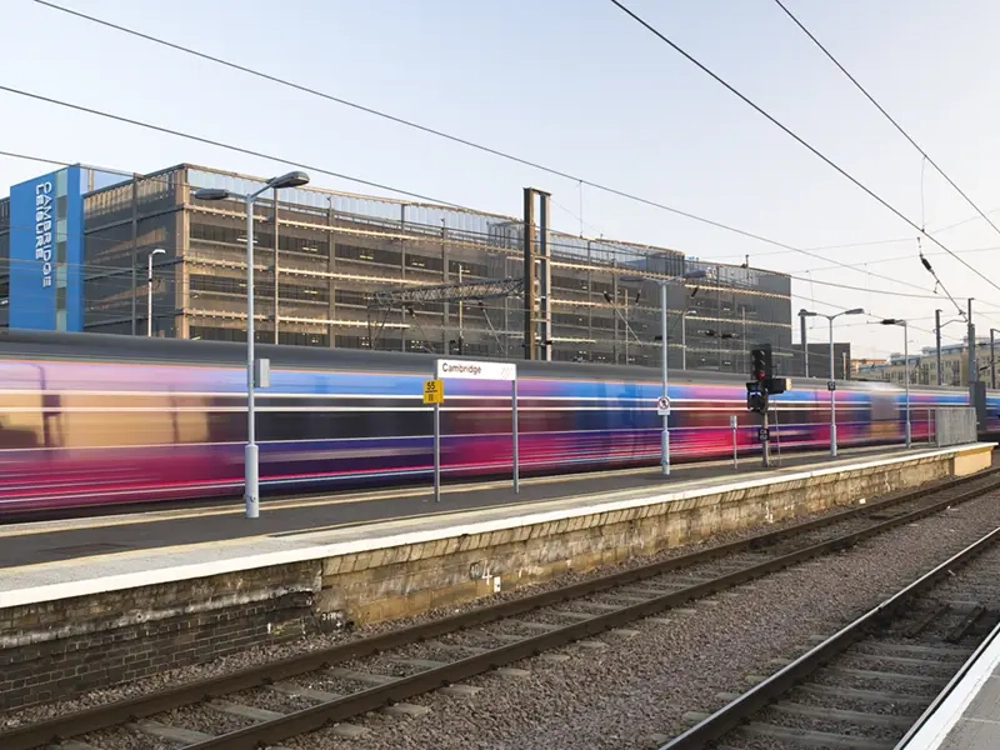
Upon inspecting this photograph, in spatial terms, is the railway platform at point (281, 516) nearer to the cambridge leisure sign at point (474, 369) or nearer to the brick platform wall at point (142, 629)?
the brick platform wall at point (142, 629)

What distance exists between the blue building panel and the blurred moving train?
138 ft

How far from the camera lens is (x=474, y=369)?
751 inches

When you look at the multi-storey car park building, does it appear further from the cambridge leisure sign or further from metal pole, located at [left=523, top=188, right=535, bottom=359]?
the cambridge leisure sign

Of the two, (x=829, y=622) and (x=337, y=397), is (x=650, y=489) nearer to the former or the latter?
(x=337, y=397)

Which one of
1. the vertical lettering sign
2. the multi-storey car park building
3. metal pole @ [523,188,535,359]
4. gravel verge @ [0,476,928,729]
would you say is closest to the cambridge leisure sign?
gravel verge @ [0,476,928,729]

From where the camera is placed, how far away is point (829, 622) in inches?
503

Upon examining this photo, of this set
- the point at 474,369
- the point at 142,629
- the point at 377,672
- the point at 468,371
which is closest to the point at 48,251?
the point at 474,369

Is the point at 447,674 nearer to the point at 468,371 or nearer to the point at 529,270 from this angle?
the point at 468,371

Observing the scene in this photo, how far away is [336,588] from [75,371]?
6456 millimetres

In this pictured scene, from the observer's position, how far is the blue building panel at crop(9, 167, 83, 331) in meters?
59.8

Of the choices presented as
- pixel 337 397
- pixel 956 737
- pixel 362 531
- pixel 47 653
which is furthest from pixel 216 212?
pixel 956 737

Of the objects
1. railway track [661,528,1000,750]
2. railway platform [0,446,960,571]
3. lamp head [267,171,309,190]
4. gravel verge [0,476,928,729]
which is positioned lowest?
railway track [661,528,1000,750]

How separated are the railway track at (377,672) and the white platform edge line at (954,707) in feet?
13.9

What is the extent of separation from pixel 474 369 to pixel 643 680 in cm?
981
